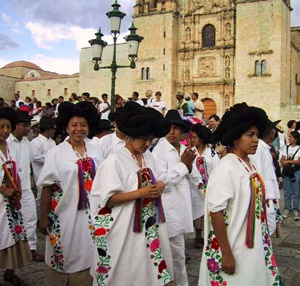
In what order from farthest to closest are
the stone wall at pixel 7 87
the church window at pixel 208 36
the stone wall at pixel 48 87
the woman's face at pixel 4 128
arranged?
the stone wall at pixel 7 87
the stone wall at pixel 48 87
the church window at pixel 208 36
the woman's face at pixel 4 128

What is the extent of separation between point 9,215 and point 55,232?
65 cm

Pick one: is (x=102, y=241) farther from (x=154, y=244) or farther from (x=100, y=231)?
(x=154, y=244)

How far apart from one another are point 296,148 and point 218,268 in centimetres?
664

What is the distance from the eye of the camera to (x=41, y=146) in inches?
293

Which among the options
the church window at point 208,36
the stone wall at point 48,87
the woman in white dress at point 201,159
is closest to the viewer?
the woman in white dress at point 201,159

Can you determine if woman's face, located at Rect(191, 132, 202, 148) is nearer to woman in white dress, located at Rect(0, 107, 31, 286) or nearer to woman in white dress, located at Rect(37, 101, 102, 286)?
woman in white dress, located at Rect(37, 101, 102, 286)

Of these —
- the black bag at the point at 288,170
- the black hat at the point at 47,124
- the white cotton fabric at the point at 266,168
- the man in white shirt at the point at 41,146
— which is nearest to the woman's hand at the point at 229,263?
the white cotton fabric at the point at 266,168

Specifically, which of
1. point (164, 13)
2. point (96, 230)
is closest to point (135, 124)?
point (96, 230)

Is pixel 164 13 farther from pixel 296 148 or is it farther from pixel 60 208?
pixel 60 208

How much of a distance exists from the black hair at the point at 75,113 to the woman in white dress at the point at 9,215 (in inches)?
28.6

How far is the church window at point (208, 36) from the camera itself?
35.1 m

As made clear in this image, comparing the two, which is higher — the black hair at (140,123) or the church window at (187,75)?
the church window at (187,75)

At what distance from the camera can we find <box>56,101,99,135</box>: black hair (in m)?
4.21

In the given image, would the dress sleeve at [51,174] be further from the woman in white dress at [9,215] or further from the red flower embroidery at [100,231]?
the red flower embroidery at [100,231]
